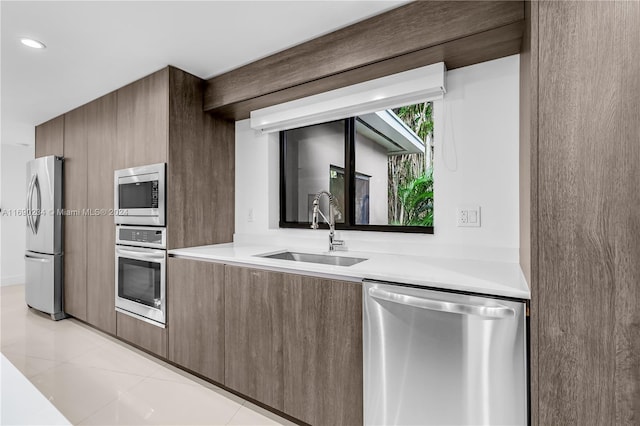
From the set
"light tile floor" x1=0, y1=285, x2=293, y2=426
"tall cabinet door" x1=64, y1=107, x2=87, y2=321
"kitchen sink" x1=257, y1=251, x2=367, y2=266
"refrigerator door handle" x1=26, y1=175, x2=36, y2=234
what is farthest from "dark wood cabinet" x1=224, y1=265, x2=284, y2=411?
"refrigerator door handle" x1=26, y1=175, x2=36, y2=234

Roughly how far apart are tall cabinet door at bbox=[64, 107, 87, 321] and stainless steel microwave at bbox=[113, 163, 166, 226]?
760 millimetres

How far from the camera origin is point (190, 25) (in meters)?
1.85

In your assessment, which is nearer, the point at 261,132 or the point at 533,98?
the point at 533,98

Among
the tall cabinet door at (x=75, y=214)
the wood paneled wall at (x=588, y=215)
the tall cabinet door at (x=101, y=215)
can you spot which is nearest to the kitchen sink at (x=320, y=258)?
the wood paneled wall at (x=588, y=215)

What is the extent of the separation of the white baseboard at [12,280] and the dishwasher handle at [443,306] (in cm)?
622

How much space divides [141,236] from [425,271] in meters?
2.16

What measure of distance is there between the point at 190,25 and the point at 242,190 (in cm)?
131

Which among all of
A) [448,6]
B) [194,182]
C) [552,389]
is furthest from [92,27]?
[552,389]

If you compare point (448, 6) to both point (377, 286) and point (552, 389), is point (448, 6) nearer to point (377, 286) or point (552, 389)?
point (377, 286)

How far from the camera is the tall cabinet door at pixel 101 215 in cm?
281

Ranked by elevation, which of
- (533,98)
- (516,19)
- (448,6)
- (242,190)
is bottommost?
(242,190)

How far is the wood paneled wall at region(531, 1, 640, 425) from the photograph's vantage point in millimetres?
948

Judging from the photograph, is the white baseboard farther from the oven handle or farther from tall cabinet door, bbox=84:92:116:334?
the oven handle

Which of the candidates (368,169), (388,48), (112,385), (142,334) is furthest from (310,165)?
(112,385)
